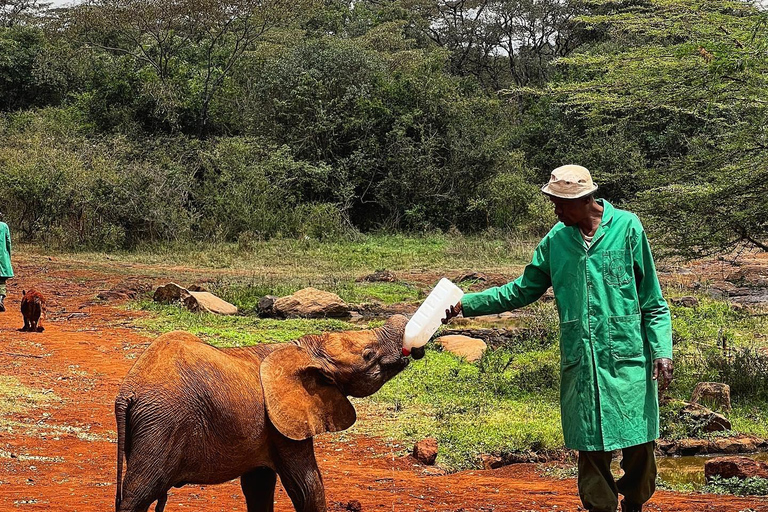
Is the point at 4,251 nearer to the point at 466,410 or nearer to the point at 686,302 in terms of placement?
the point at 466,410

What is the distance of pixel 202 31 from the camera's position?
3098 centimetres

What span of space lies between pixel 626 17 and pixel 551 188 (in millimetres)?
7470

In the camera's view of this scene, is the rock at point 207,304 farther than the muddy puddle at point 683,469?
Yes

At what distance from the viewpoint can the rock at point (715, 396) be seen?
333 inches

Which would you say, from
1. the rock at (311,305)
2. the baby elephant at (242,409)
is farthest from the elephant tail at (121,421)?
the rock at (311,305)

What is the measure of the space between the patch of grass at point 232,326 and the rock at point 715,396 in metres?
5.11

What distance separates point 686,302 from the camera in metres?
14.7

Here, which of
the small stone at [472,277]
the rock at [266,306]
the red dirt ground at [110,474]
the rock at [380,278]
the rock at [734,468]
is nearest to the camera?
the red dirt ground at [110,474]

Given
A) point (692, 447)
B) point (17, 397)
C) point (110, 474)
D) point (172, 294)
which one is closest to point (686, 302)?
point (692, 447)

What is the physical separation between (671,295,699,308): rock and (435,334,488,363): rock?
4.20 m

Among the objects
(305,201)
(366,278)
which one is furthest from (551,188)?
(305,201)

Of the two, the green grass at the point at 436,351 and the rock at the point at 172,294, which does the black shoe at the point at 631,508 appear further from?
the rock at the point at 172,294

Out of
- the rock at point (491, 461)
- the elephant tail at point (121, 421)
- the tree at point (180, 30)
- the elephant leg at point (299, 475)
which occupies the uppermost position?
the tree at point (180, 30)

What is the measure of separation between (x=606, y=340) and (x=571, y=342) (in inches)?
6.2
